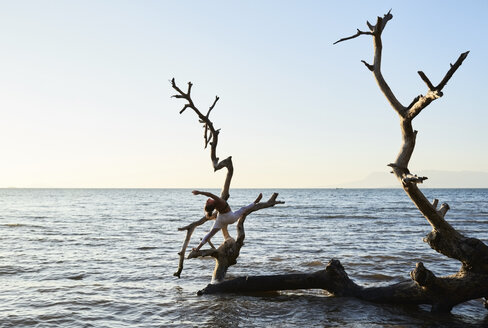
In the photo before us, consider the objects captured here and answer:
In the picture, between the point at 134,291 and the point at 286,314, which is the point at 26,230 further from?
the point at 286,314

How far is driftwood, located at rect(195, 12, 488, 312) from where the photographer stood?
327 inches

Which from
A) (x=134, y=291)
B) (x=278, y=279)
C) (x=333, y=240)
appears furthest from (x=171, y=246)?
(x=278, y=279)

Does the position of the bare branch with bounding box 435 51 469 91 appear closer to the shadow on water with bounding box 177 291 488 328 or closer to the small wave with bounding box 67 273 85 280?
the shadow on water with bounding box 177 291 488 328

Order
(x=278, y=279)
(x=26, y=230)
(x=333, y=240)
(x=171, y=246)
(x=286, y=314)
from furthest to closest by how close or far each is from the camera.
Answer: (x=26, y=230) < (x=333, y=240) < (x=171, y=246) < (x=278, y=279) < (x=286, y=314)

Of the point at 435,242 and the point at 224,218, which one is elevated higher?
the point at 224,218

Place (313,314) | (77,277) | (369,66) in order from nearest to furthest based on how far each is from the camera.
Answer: (369,66) → (313,314) → (77,277)

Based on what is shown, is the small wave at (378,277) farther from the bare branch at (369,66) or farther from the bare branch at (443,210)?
the bare branch at (369,66)

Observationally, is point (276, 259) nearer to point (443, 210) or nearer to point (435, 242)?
point (443, 210)

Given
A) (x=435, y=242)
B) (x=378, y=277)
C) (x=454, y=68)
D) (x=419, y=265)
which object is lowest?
(x=378, y=277)

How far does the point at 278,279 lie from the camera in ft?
35.8

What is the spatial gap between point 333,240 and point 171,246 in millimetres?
8387

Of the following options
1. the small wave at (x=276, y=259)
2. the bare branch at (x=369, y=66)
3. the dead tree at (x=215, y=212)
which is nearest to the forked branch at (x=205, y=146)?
the dead tree at (x=215, y=212)

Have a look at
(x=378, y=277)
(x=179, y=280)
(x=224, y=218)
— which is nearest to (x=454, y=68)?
(x=224, y=218)

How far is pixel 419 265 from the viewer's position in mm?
9086
